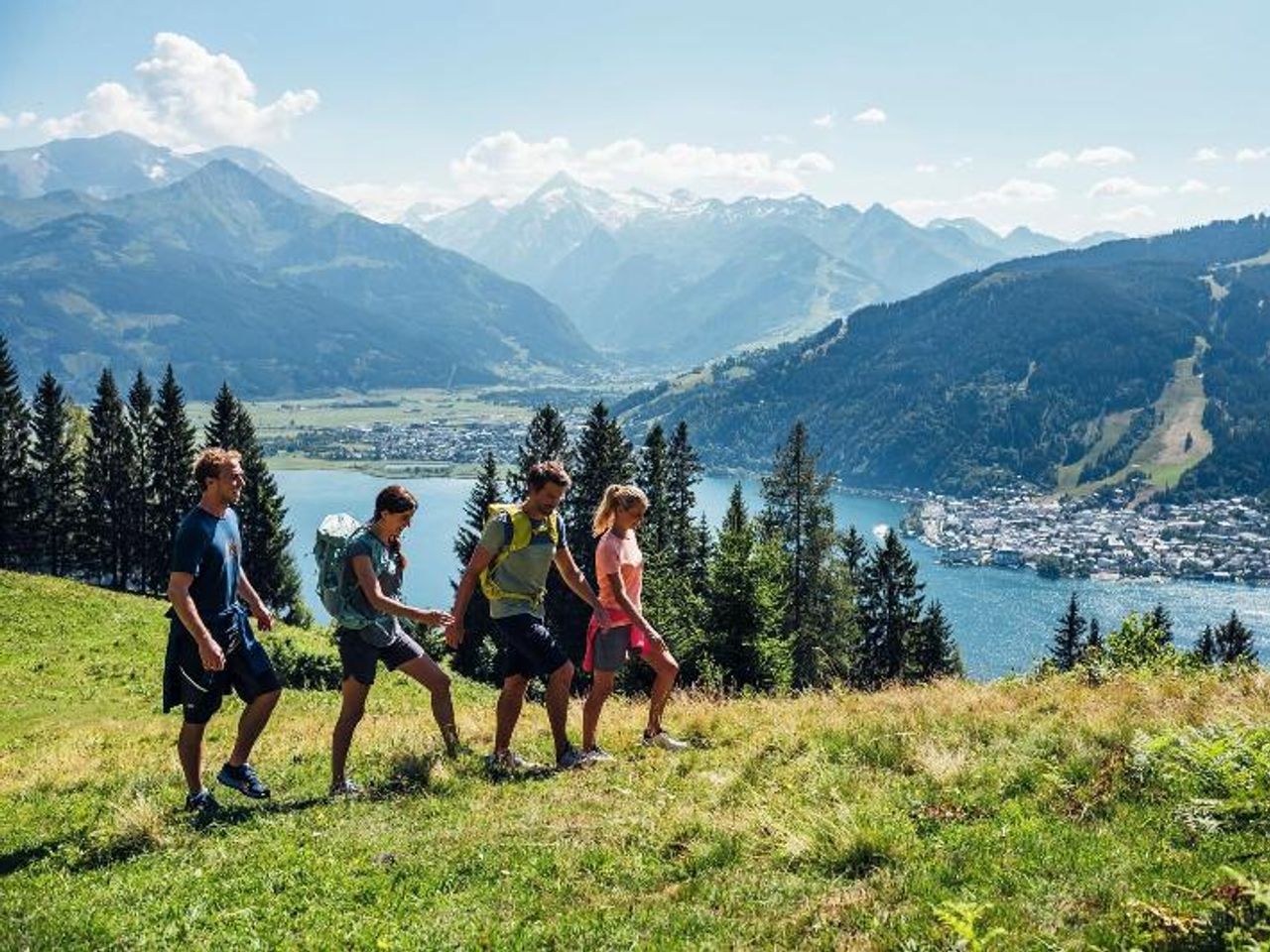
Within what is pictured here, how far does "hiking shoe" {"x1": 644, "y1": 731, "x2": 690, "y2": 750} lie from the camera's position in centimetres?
1011

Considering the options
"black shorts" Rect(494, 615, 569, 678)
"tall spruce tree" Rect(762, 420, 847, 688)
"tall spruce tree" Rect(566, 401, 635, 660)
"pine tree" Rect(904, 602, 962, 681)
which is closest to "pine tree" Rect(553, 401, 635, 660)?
"tall spruce tree" Rect(566, 401, 635, 660)

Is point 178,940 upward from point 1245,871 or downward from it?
downward

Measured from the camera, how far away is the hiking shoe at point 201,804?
332 inches

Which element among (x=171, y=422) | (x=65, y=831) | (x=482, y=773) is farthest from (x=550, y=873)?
(x=171, y=422)

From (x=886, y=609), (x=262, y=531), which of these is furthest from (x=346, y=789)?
(x=262, y=531)

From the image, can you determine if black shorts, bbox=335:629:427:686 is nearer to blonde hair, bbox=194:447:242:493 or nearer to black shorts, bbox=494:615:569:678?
black shorts, bbox=494:615:569:678

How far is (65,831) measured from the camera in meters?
8.33

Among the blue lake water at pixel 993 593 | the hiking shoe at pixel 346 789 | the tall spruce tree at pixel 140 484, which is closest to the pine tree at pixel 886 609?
the blue lake water at pixel 993 593

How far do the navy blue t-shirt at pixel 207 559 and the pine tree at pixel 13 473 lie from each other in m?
64.9

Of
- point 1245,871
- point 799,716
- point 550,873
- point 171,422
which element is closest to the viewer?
point 1245,871

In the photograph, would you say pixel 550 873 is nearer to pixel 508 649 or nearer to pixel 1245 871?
pixel 508 649

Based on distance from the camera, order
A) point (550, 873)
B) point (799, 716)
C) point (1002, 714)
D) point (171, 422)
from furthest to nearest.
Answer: point (171, 422) < point (799, 716) < point (1002, 714) < point (550, 873)

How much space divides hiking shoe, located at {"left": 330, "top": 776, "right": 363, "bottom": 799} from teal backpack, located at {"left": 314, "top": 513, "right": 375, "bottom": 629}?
1.50 metres

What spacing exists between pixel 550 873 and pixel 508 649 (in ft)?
10.8
